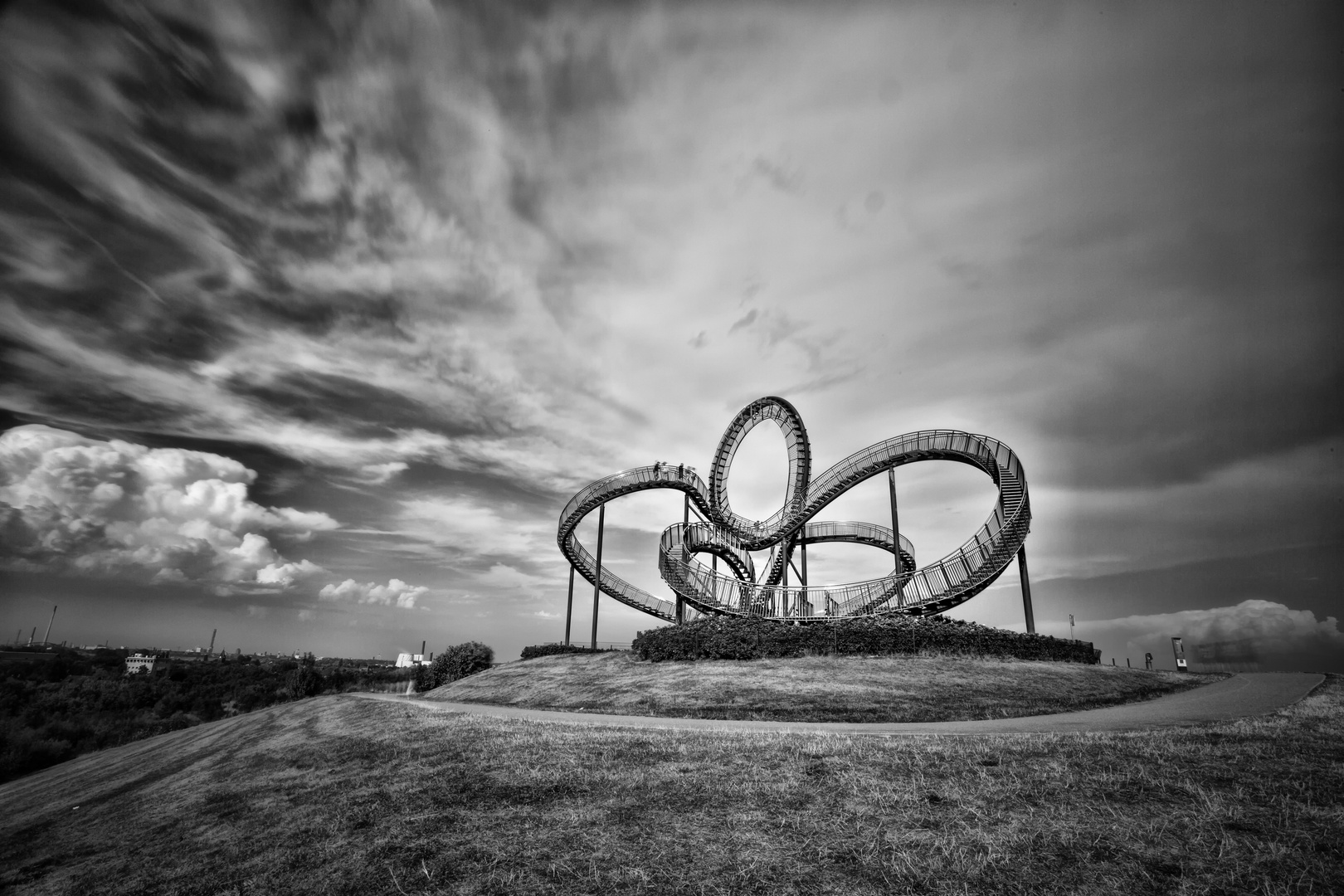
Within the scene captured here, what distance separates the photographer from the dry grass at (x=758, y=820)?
5.08m

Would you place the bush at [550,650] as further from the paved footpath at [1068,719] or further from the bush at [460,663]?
the paved footpath at [1068,719]

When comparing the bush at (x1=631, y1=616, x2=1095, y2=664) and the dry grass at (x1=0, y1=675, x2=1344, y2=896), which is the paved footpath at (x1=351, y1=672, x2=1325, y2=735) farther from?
the bush at (x1=631, y1=616, x2=1095, y2=664)

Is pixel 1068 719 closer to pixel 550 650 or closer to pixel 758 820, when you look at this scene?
pixel 758 820

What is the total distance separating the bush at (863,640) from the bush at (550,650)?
463 inches

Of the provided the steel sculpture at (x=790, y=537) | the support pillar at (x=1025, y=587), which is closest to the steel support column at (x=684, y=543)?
the steel sculpture at (x=790, y=537)

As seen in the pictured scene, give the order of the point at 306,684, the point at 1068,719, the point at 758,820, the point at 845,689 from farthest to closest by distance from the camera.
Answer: the point at 306,684, the point at 845,689, the point at 1068,719, the point at 758,820

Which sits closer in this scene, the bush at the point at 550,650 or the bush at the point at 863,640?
the bush at the point at 863,640

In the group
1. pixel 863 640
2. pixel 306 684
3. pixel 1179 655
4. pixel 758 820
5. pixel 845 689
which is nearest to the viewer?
pixel 758 820

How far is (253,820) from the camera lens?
9273mm

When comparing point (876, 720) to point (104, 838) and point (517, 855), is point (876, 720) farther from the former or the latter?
point (104, 838)

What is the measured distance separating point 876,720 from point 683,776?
8.71 metres

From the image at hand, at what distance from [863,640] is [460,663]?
24727 millimetres

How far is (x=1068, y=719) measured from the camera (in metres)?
13.3

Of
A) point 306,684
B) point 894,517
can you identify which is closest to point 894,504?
point 894,517
